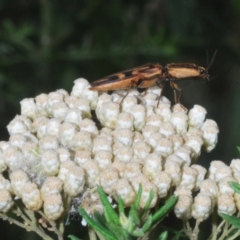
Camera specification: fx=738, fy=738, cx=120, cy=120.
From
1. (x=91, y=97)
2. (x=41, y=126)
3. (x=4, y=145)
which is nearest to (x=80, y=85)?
(x=91, y=97)

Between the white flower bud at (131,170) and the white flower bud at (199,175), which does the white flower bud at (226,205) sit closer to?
the white flower bud at (199,175)

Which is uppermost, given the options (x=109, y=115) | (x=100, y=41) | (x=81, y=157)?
(x=100, y=41)

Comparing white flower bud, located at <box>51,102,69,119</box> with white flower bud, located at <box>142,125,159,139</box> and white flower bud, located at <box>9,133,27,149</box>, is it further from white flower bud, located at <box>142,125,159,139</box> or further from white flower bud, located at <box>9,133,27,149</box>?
white flower bud, located at <box>142,125,159,139</box>

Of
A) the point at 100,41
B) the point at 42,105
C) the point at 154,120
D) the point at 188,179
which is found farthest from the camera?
the point at 100,41

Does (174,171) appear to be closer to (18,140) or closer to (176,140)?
(176,140)

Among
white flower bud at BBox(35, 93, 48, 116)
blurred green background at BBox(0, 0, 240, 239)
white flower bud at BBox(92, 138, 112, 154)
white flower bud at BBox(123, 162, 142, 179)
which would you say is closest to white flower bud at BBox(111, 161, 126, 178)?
white flower bud at BBox(123, 162, 142, 179)

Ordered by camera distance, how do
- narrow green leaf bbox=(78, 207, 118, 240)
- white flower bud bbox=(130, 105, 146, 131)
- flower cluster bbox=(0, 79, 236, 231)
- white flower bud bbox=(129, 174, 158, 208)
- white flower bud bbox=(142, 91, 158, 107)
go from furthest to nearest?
white flower bud bbox=(142, 91, 158, 107)
white flower bud bbox=(130, 105, 146, 131)
flower cluster bbox=(0, 79, 236, 231)
white flower bud bbox=(129, 174, 158, 208)
narrow green leaf bbox=(78, 207, 118, 240)
